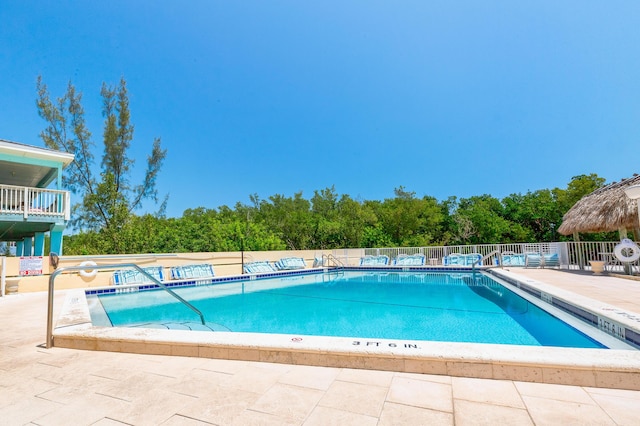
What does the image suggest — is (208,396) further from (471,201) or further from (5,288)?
(471,201)

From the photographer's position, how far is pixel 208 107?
66.2ft

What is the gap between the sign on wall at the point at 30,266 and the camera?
777 cm

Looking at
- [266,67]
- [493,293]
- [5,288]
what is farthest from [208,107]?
[493,293]

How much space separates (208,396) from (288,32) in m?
15.3

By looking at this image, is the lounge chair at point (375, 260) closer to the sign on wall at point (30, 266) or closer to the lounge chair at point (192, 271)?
the lounge chair at point (192, 271)

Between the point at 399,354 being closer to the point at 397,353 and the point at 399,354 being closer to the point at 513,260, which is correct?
the point at 397,353

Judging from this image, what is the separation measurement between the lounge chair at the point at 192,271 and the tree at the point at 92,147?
21.2 feet

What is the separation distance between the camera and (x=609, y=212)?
31.7 feet

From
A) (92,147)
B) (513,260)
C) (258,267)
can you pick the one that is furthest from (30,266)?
(513,260)

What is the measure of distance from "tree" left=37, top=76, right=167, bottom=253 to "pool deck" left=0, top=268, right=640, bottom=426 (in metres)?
14.6

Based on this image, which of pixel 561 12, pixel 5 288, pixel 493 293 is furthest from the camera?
pixel 561 12

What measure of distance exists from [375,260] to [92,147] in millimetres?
15586

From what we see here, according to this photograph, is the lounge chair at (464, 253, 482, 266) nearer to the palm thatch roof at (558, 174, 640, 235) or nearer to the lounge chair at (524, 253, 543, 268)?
the lounge chair at (524, 253, 543, 268)

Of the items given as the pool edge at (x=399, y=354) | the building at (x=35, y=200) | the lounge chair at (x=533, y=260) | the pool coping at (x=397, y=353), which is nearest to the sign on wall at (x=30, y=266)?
the building at (x=35, y=200)
